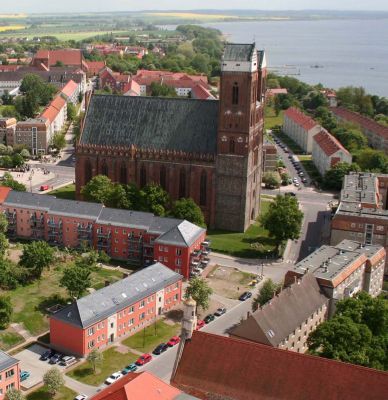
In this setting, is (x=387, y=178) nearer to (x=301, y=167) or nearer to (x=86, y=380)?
(x=301, y=167)

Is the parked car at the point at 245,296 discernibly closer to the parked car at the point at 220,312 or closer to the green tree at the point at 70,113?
the parked car at the point at 220,312

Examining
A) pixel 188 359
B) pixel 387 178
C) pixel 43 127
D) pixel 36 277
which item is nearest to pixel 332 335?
pixel 188 359

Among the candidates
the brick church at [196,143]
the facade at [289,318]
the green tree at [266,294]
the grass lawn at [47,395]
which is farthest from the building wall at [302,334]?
the brick church at [196,143]

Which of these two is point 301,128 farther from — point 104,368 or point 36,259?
point 104,368

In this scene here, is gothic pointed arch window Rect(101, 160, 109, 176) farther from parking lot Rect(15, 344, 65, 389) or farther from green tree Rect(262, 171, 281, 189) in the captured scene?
parking lot Rect(15, 344, 65, 389)

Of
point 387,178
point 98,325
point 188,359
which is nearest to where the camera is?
point 188,359

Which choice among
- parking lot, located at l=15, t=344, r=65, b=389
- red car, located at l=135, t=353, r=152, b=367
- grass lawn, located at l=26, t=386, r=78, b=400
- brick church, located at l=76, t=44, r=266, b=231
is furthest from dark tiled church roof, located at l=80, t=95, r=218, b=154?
grass lawn, located at l=26, t=386, r=78, b=400
